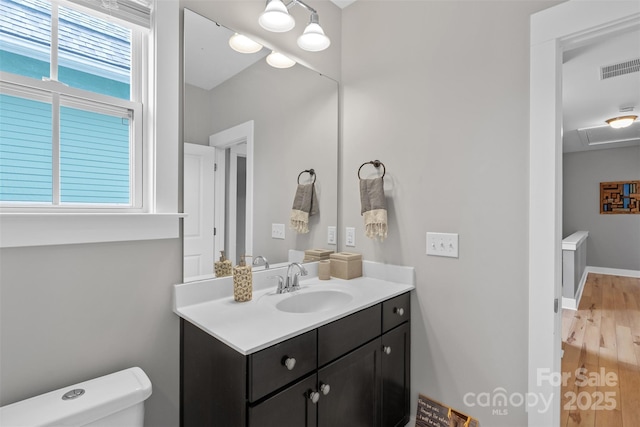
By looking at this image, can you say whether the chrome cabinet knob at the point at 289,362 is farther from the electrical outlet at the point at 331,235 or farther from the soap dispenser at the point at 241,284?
the electrical outlet at the point at 331,235

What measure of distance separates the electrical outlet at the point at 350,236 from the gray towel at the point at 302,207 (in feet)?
0.87

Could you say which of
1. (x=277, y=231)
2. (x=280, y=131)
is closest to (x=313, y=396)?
(x=277, y=231)

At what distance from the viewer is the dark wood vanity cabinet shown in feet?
3.20

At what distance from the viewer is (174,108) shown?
1275 mm

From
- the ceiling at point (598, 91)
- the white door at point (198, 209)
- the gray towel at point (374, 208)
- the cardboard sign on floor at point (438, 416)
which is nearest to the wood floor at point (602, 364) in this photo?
the cardboard sign on floor at point (438, 416)

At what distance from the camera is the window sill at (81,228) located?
0.94 m

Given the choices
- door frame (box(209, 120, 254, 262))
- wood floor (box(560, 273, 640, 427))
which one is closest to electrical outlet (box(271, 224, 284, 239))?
door frame (box(209, 120, 254, 262))

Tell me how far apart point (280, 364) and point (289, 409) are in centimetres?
17

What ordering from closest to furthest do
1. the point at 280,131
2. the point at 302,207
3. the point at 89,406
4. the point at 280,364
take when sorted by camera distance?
the point at 89,406 → the point at 280,364 → the point at 280,131 → the point at 302,207

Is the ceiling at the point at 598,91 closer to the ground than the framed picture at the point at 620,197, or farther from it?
farther from it

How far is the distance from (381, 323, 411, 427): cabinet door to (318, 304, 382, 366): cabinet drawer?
133 millimetres

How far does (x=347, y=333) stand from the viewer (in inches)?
50.0

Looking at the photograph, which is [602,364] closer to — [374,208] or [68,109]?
[374,208]

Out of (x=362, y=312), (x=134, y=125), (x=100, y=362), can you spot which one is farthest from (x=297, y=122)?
(x=100, y=362)
